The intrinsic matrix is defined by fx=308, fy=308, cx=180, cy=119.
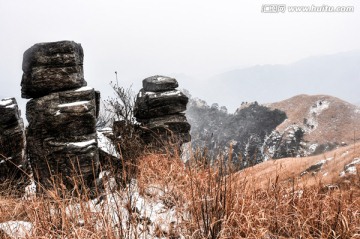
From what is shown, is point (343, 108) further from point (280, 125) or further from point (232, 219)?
point (232, 219)

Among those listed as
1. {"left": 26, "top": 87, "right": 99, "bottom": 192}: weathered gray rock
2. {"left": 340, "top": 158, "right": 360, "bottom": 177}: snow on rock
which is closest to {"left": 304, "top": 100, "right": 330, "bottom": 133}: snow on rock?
{"left": 340, "top": 158, "right": 360, "bottom": 177}: snow on rock

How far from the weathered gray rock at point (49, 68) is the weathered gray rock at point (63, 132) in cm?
23

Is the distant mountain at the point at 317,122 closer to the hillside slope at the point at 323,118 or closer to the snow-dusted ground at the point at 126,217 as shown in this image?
the hillside slope at the point at 323,118

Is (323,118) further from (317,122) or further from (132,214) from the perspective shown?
(132,214)

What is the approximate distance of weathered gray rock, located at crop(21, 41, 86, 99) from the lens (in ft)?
23.1

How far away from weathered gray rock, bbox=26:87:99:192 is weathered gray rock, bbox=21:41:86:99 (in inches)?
9.0

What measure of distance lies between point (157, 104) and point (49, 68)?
5.52 meters

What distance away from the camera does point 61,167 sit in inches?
271

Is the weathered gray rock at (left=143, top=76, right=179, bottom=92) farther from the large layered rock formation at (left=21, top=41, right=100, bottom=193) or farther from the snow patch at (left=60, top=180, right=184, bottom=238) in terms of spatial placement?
the snow patch at (left=60, top=180, right=184, bottom=238)

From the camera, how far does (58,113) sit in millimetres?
6883

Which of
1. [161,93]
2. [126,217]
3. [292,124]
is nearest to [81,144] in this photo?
[126,217]

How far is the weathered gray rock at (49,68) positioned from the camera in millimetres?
7043

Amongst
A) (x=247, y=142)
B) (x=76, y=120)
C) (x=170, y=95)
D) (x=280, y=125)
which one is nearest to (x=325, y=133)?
(x=280, y=125)

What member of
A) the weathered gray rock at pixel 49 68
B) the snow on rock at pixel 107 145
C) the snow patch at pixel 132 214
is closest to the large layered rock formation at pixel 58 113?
the weathered gray rock at pixel 49 68
